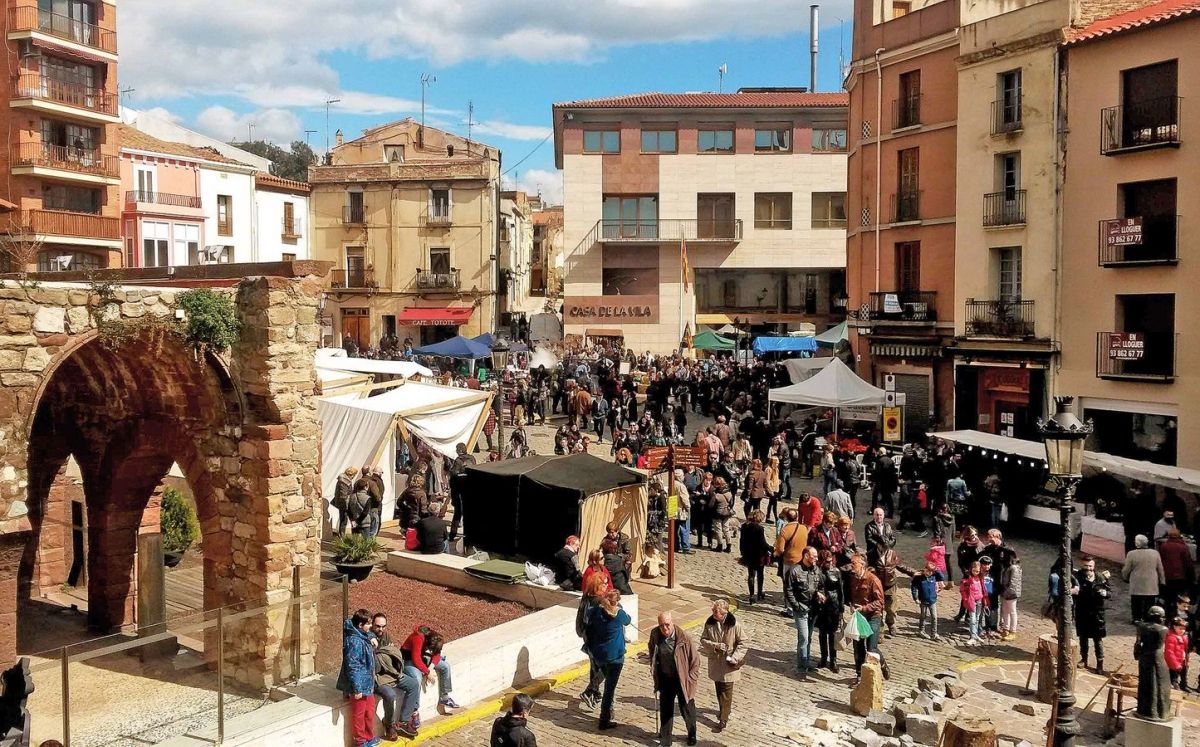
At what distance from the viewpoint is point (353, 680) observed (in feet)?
30.3

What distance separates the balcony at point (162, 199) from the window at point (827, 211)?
89.4 feet

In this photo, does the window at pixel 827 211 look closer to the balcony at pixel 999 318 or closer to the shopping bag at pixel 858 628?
the balcony at pixel 999 318

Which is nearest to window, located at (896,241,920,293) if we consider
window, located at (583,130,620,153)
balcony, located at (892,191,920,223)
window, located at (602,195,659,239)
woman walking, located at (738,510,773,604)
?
balcony, located at (892,191,920,223)

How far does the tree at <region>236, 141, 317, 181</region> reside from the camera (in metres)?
79.4

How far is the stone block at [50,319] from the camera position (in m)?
8.65

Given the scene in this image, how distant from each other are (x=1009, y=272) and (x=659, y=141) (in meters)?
22.2

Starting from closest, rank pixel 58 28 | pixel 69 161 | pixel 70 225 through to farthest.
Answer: pixel 58 28 < pixel 70 225 < pixel 69 161

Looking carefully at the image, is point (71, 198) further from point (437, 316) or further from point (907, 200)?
point (907, 200)

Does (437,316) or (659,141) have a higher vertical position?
(659,141)

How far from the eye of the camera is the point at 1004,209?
26.2 metres

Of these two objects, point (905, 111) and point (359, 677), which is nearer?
point (359, 677)

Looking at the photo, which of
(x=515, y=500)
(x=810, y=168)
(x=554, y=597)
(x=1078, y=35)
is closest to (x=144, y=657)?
(x=554, y=597)

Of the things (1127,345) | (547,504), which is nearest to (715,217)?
(1127,345)

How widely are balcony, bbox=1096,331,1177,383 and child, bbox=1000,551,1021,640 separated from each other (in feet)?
39.1
